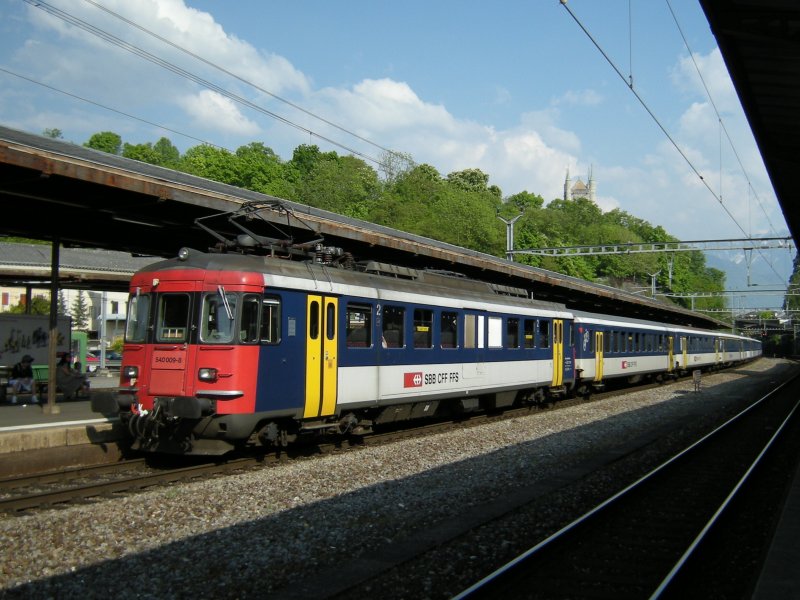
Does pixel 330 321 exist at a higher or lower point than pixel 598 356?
higher

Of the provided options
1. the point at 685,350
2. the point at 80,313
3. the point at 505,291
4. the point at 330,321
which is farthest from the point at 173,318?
the point at 80,313

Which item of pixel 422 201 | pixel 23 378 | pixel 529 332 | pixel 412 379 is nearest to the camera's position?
pixel 412 379

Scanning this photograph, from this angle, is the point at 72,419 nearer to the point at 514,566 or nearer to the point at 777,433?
the point at 514,566

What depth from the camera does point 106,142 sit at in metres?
89.9

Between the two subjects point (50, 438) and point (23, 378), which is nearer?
point (50, 438)

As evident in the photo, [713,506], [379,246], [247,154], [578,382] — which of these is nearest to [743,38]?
[713,506]

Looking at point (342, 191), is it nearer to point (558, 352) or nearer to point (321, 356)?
point (558, 352)

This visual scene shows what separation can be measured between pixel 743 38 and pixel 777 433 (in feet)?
36.3

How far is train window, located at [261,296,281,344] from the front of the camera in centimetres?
1089

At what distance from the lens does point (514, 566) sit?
642cm

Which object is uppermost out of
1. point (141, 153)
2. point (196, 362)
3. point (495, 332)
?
point (141, 153)

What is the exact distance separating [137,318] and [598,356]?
17837 mm

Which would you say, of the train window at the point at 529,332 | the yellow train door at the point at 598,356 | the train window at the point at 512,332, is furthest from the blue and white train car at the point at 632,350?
the train window at the point at 512,332

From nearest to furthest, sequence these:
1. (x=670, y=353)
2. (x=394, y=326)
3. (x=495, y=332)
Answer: (x=394, y=326)
(x=495, y=332)
(x=670, y=353)
